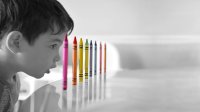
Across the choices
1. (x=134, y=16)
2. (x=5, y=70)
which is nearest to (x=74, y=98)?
(x=5, y=70)

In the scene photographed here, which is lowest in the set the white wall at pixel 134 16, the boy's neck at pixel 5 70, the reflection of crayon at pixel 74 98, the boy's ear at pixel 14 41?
the reflection of crayon at pixel 74 98

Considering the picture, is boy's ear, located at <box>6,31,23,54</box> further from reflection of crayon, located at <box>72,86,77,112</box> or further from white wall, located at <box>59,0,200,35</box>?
white wall, located at <box>59,0,200,35</box>

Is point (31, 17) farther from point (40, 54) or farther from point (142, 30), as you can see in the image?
point (142, 30)

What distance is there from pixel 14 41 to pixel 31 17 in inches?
3.1

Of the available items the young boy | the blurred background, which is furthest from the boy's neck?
the blurred background

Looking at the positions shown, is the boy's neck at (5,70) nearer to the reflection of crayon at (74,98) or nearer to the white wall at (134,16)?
the reflection of crayon at (74,98)

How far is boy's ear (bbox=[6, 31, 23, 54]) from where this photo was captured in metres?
0.86

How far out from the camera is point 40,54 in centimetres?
93

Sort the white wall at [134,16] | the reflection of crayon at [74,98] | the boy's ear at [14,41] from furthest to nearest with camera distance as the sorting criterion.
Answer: the white wall at [134,16], the reflection of crayon at [74,98], the boy's ear at [14,41]

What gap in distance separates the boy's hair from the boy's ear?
0.01m

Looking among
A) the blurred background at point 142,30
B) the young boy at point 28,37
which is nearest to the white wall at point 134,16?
the blurred background at point 142,30

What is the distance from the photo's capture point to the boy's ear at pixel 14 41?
865 mm

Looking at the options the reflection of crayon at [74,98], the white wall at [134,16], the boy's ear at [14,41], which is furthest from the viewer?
the white wall at [134,16]

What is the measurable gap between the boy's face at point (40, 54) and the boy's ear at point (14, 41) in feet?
0.06
